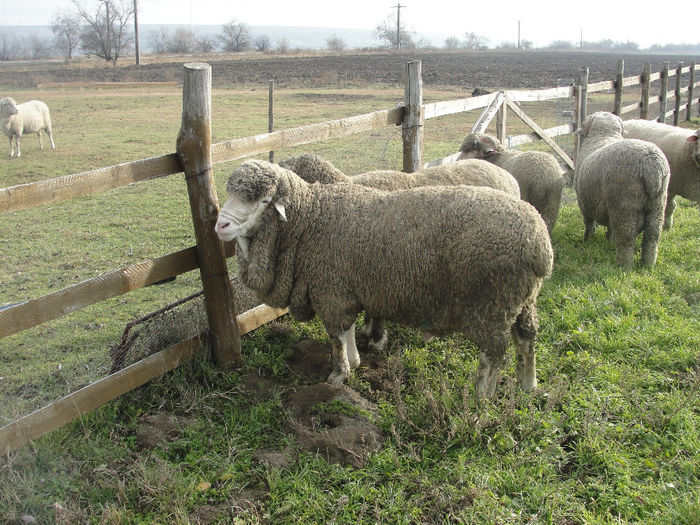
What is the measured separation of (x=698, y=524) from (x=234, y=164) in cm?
1066

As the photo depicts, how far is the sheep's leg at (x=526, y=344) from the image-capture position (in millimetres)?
4055

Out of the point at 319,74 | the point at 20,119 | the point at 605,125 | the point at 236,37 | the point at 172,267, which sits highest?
the point at 236,37

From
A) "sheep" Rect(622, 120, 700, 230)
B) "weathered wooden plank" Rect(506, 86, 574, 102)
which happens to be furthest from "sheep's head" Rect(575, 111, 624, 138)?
"weathered wooden plank" Rect(506, 86, 574, 102)

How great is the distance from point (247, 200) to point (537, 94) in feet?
26.0

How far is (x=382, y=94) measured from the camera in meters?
27.6

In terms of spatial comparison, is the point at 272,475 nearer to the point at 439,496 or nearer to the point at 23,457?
the point at 439,496

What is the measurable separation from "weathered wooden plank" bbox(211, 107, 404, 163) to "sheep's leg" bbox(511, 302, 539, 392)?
91.4 inches

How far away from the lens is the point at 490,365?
3898 mm

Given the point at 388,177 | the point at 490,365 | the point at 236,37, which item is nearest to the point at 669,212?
the point at 388,177

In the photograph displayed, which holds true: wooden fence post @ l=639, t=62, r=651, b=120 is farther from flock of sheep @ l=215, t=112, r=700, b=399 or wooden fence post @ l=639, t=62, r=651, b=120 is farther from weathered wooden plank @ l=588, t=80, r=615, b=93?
flock of sheep @ l=215, t=112, r=700, b=399

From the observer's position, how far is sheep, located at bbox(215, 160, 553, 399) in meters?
3.69

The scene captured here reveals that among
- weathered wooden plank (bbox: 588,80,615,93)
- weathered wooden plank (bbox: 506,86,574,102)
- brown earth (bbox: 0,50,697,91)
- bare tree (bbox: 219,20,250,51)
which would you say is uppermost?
bare tree (bbox: 219,20,250,51)

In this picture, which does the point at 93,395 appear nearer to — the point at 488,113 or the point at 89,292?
the point at 89,292

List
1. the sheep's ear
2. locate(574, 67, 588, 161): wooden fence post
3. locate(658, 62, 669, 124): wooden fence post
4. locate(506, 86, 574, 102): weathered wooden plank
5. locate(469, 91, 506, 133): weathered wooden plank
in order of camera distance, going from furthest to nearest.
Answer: locate(658, 62, 669, 124): wooden fence post < locate(574, 67, 588, 161): wooden fence post < locate(506, 86, 574, 102): weathered wooden plank < locate(469, 91, 506, 133): weathered wooden plank < the sheep's ear
